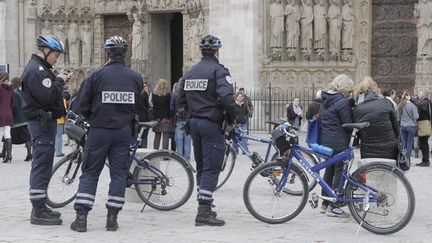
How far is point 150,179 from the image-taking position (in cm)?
930

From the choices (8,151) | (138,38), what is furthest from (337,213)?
(138,38)

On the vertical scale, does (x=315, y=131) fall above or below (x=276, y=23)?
below

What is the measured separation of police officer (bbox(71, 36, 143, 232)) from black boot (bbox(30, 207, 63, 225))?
417mm

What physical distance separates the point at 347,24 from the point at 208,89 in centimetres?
1532

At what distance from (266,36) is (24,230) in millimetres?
15731

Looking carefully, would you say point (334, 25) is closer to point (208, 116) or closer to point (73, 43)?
point (73, 43)

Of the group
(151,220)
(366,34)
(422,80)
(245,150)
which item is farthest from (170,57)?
(151,220)

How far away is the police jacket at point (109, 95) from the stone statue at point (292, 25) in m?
15.0

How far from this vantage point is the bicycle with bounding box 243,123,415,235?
803 cm

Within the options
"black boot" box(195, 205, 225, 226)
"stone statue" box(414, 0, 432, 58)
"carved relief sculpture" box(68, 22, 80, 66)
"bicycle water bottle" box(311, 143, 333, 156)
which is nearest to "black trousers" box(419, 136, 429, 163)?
"bicycle water bottle" box(311, 143, 333, 156)

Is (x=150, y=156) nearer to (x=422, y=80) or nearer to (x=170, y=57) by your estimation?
(x=422, y=80)

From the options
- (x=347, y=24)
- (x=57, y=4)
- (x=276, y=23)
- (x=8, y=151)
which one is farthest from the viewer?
(x=57, y=4)

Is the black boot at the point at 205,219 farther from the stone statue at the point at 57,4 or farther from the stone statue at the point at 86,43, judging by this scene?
the stone statue at the point at 57,4

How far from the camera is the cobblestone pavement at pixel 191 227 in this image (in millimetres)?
7801
